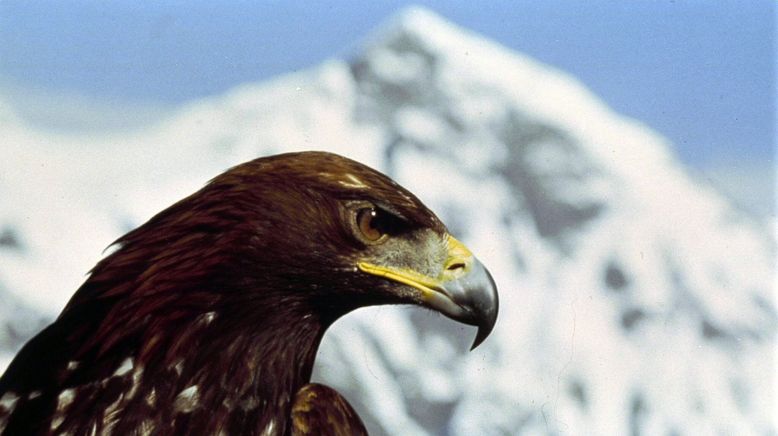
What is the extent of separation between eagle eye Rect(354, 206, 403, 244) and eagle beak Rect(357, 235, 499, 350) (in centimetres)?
6

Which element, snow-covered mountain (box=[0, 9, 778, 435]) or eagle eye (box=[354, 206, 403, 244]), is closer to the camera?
eagle eye (box=[354, 206, 403, 244])

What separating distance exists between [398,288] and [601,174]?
1255 millimetres

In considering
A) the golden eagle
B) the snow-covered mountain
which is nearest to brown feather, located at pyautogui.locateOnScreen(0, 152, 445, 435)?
the golden eagle

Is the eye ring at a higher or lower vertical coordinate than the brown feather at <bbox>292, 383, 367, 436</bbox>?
higher

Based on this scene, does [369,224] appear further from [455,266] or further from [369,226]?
[455,266]

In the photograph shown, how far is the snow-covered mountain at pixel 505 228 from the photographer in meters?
3.36

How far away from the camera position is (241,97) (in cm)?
338

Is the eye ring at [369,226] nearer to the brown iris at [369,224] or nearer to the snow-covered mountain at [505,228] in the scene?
the brown iris at [369,224]

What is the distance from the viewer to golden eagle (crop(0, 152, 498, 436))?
7.84ft

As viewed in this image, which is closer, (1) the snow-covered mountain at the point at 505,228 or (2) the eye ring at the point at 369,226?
(2) the eye ring at the point at 369,226

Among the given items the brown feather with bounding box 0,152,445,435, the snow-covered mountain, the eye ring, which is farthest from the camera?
the snow-covered mountain

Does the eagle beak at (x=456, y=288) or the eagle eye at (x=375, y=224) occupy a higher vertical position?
the eagle eye at (x=375, y=224)

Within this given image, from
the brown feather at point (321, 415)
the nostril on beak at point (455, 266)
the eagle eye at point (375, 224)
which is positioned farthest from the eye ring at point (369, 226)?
the brown feather at point (321, 415)

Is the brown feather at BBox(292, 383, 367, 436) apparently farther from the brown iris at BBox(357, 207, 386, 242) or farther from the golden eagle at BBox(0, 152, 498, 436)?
the brown iris at BBox(357, 207, 386, 242)
